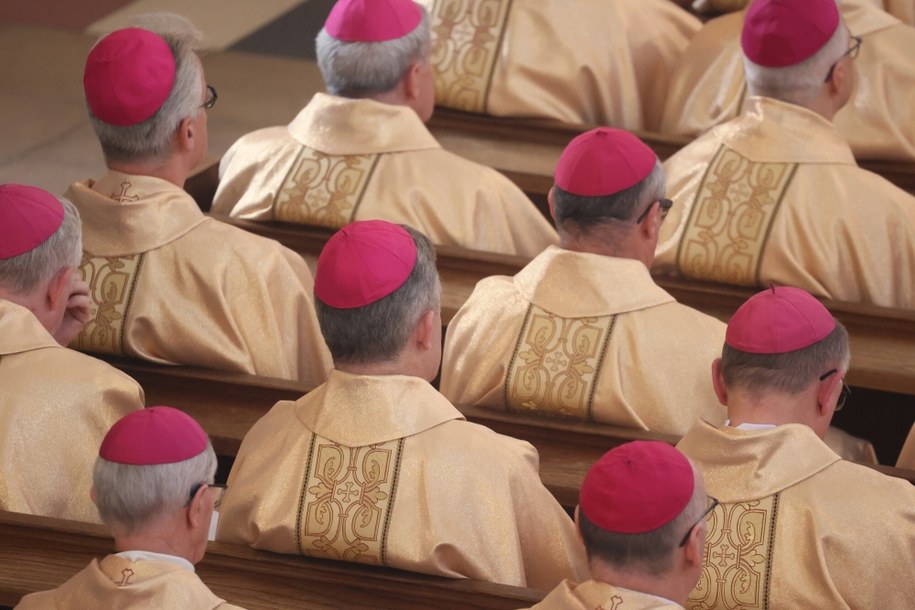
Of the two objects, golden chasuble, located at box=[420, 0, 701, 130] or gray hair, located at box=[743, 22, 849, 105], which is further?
golden chasuble, located at box=[420, 0, 701, 130]

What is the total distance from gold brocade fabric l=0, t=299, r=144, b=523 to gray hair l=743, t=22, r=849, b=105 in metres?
2.18

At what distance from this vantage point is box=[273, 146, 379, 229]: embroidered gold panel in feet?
17.6

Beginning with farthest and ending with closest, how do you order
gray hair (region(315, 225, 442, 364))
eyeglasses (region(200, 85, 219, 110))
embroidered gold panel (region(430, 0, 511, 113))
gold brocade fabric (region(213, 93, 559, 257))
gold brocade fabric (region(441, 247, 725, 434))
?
embroidered gold panel (region(430, 0, 511, 113))
gold brocade fabric (region(213, 93, 559, 257))
eyeglasses (region(200, 85, 219, 110))
gold brocade fabric (region(441, 247, 725, 434))
gray hair (region(315, 225, 442, 364))

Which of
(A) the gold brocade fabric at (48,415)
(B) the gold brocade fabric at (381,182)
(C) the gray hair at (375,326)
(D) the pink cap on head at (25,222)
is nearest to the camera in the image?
(C) the gray hair at (375,326)

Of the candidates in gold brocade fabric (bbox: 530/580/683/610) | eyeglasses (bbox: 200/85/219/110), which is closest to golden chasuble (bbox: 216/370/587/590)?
gold brocade fabric (bbox: 530/580/683/610)

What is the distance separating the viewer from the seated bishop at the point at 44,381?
152 inches

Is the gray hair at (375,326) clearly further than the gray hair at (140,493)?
Yes

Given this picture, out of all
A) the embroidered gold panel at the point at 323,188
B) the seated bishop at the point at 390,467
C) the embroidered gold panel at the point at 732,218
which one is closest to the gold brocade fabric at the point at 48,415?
the seated bishop at the point at 390,467

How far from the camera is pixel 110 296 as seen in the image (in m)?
4.61

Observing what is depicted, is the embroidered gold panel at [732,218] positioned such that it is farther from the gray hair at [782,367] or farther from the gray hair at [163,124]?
the gray hair at [163,124]

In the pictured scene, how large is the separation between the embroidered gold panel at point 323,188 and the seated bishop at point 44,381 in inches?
52.2

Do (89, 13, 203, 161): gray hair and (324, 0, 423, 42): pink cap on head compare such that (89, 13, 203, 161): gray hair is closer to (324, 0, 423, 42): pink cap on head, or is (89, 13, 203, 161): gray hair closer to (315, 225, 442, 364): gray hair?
(324, 0, 423, 42): pink cap on head

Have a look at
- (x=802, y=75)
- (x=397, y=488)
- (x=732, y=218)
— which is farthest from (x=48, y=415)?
(x=802, y=75)

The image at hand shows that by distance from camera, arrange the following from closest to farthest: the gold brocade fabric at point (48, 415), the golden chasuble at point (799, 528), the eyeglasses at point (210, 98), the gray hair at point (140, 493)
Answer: the gray hair at point (140, 493), the golden chasuble at point (799, 528), the gold brocade fabric at point (48, 415), the eyeglasses at point (210, 98)
